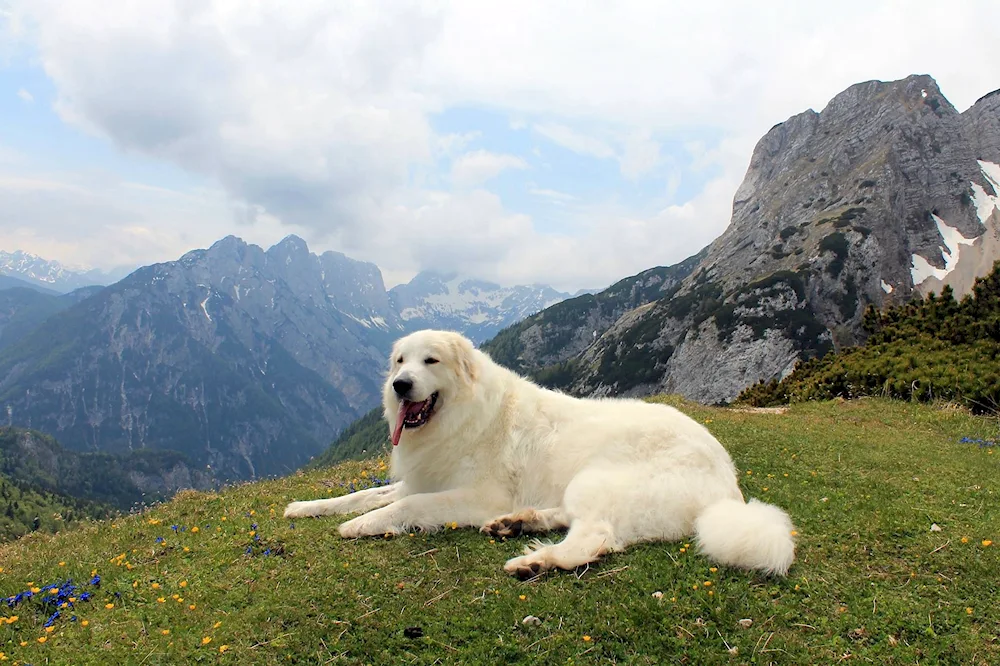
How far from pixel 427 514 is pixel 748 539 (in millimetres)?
3839

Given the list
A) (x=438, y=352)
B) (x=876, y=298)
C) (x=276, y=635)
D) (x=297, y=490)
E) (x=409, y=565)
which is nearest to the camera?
(x=276, y=635)

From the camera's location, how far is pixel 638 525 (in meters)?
6.47

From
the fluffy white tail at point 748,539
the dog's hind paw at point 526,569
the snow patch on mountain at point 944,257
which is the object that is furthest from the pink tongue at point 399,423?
the snow patch on mountain at point 944,257

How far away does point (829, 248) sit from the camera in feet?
419

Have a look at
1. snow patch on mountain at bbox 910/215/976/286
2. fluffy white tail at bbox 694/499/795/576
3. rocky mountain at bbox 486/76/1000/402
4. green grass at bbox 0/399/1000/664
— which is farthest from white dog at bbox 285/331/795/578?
snow patch on mountain at bbox 910/215/976/286

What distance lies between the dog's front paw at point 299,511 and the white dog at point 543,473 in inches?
0.8

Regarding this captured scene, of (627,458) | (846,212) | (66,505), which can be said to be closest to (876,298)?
(846,212)

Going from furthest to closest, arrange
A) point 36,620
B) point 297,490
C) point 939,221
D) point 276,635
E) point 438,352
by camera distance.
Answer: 1. point 939,221
2. point 297,490
3. point 438,352
4. point 36,620
5. point 276,635

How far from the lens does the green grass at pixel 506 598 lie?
471 cm

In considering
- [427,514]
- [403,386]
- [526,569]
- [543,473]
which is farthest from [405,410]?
[526,569]

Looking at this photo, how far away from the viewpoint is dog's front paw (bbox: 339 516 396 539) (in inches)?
283

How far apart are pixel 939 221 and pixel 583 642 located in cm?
17260

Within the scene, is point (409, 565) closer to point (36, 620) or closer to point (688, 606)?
point (688, 606)

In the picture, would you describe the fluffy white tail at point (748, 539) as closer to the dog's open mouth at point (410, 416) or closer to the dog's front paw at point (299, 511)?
the dog's open mouth at point (410, 416)
